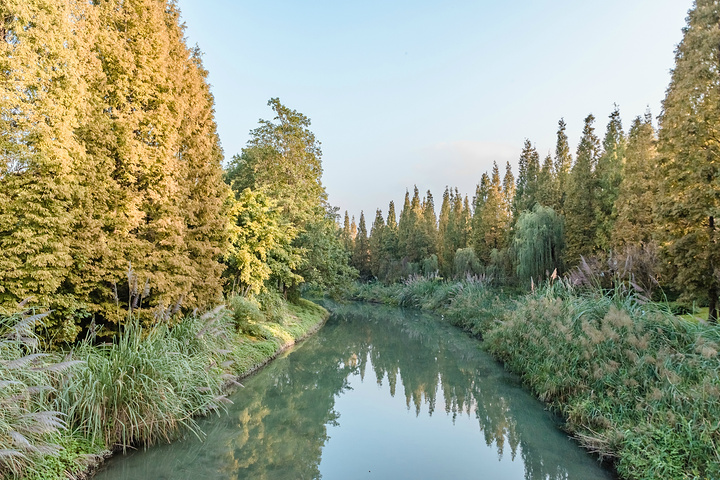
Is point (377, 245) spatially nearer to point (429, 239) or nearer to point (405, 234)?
point (405, 234)

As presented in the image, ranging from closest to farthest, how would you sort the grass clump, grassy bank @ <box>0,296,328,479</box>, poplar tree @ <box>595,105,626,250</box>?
grassy bank @ <box>0,296,328,479</box> < the grass clump < poplar tree @ <box>595,105,626,250</box>

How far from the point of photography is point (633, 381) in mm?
6578

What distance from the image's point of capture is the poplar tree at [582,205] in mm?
21141

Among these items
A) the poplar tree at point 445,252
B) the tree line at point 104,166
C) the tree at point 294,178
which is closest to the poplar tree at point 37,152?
the tree line at point 104,166

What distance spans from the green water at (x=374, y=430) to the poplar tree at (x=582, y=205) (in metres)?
11.2

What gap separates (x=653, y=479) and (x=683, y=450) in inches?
21.1

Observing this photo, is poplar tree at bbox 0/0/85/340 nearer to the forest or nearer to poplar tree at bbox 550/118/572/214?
the forest

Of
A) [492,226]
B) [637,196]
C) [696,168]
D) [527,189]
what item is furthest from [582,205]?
[696,168]

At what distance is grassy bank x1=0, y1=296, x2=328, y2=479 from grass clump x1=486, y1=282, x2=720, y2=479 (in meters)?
6.21

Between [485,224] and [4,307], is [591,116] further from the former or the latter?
[4,307]

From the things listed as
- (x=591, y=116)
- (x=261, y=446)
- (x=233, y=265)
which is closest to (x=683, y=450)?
(x=261, y=446)

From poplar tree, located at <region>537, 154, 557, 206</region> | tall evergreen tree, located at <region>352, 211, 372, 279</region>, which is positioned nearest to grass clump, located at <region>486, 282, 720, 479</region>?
poplar tree, located at <region>537, 154, 557, 206</region>

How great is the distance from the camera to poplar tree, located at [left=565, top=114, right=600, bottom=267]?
2114 cm

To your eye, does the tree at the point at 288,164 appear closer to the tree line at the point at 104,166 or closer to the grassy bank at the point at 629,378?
the tree line at the point at 104,166
